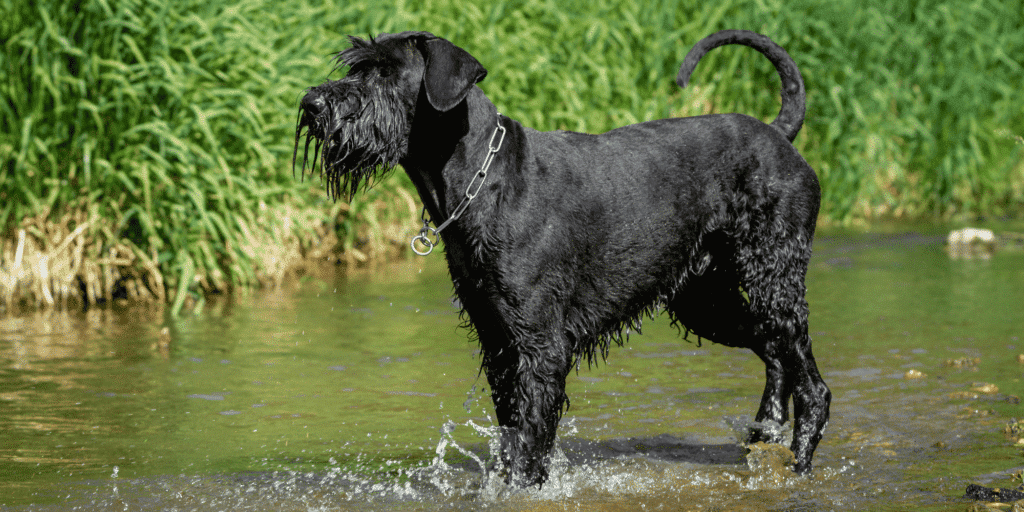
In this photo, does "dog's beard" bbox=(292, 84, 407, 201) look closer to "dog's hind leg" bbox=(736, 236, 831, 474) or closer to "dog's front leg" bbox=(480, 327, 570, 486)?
"dog's front leg" bbox=(480, 327, 570, 486)

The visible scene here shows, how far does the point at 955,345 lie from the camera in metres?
7.04

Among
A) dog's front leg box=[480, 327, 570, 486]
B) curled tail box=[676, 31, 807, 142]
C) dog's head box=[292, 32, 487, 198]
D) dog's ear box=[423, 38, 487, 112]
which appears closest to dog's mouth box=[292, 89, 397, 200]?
dog's head box=[292, 32, 487, 198]

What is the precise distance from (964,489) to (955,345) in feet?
9.08

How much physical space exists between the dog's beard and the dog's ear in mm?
190

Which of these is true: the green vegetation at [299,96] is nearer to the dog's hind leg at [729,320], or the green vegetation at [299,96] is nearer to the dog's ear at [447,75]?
the dog's hind leg at [729,320]

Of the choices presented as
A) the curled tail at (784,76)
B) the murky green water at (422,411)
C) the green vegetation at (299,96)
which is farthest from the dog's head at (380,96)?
the green vegetation at (299,96)

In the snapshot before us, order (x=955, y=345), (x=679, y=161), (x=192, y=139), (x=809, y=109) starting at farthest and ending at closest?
(x=809, y=109) → (x=192, y=139) → (x=955, y=345) → (x=679, y=161)

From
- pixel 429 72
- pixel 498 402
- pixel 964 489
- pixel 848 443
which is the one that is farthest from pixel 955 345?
pixel 429 72

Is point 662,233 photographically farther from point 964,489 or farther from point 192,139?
point 192,139

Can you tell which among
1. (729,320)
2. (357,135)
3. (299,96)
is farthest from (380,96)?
(299,96)

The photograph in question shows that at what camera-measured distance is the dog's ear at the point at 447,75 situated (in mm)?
4066

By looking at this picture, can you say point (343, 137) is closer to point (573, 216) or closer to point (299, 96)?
point (573, 216)

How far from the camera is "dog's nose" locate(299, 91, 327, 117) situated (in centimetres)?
403

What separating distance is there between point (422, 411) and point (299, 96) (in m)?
2.61
